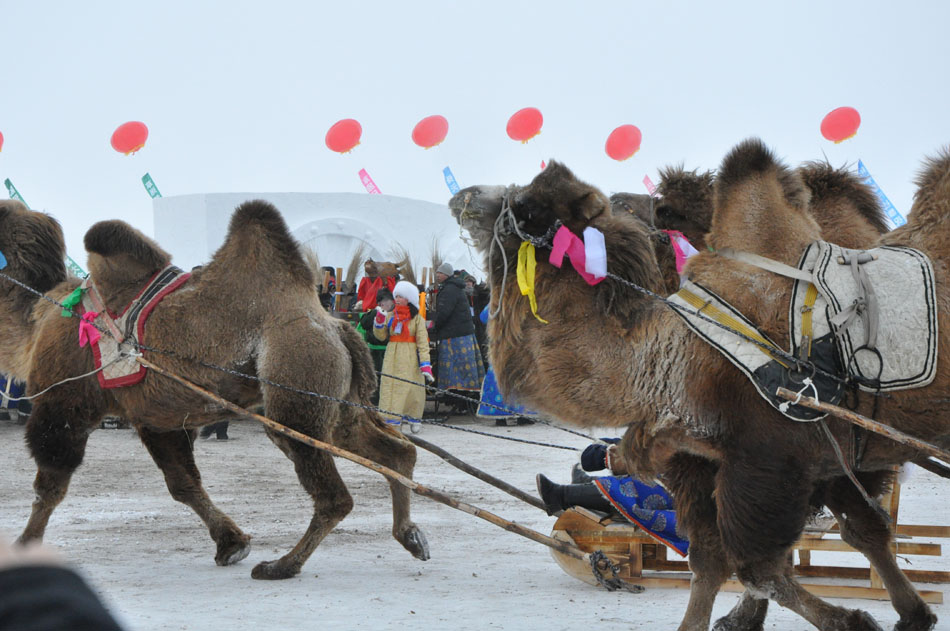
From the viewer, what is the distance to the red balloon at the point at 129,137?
14.4 m

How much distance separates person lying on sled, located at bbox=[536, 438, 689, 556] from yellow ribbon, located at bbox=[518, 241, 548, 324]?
83 cm

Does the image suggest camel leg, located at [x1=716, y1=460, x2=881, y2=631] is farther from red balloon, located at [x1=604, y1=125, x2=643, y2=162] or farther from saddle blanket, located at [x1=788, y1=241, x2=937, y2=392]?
red balloon, located at [x1=604, y1=125, x2=643, y2=162]

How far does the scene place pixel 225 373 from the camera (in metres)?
4.98

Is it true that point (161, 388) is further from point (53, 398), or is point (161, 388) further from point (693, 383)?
point (693, 383)

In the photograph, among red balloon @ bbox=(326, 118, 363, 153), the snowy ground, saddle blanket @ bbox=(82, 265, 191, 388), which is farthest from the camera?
red balloon @ bbox=(326, 118, 363, 153)

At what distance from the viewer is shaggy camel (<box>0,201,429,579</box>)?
4.89m

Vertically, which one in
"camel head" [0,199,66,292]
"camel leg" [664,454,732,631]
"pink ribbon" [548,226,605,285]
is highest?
"pink ribbon" [548,226,605,285]

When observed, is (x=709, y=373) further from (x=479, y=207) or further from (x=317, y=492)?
(x=317, y=492)

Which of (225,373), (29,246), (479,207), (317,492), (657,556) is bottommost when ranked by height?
(657,556)

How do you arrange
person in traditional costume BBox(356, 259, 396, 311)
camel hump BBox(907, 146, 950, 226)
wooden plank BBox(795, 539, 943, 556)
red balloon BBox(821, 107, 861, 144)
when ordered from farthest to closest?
1. red balloon BBox(821, 107, 861, 144)
2. person in traditional costume BBox(356, 259, 396, 311)
3. wooden plank BBox(795, 539, 943, 556)
4. camel hump BBox(907, 146, 950, 226)

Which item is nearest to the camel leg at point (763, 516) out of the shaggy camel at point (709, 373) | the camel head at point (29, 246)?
the shaggy camel at point (709, 373)

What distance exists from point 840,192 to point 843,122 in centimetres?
1012

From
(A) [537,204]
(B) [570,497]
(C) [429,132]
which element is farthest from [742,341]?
(C) [429,132]

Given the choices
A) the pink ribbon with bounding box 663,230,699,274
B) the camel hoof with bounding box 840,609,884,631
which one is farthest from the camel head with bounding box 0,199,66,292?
the camel hoof with bounding box 840,609,884,631
